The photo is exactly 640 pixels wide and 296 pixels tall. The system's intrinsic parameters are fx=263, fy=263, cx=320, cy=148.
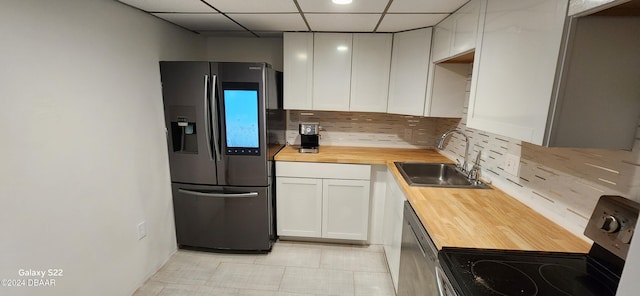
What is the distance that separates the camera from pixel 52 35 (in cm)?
127

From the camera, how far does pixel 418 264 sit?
1308 mm

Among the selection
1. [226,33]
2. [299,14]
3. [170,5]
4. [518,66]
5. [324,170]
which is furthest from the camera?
[226,33]

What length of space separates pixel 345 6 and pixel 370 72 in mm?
821

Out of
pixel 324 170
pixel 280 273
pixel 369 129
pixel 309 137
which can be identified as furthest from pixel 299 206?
pixel 369 129

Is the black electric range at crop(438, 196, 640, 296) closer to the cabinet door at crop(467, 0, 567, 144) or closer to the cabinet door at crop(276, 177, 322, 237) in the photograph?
the cabinet door at crop(467, 0, 567, 144)

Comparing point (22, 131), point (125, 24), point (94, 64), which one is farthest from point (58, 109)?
point (125, 24)

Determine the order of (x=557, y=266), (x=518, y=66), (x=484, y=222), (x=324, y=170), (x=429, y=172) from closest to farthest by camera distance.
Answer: (x=557, y=266), (x=518, y=66), (x=484, y=222), (x=429, y=172), (x=324, y=170)

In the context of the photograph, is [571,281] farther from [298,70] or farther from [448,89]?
[298,70]

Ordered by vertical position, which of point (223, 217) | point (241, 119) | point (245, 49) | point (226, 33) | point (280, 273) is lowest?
point (280, 273)

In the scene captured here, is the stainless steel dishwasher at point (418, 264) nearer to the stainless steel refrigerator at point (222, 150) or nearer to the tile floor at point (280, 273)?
the tile floor at point (280, 273)

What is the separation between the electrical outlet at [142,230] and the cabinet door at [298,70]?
1.47m

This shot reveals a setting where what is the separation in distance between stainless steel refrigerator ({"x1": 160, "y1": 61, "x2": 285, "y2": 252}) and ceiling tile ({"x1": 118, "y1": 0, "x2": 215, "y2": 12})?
365 millimetres

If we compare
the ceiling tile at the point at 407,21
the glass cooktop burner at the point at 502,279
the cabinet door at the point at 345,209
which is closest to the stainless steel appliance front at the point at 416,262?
the glass cooktop burner at the point at 502,279

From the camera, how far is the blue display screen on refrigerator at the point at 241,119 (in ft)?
6.69
